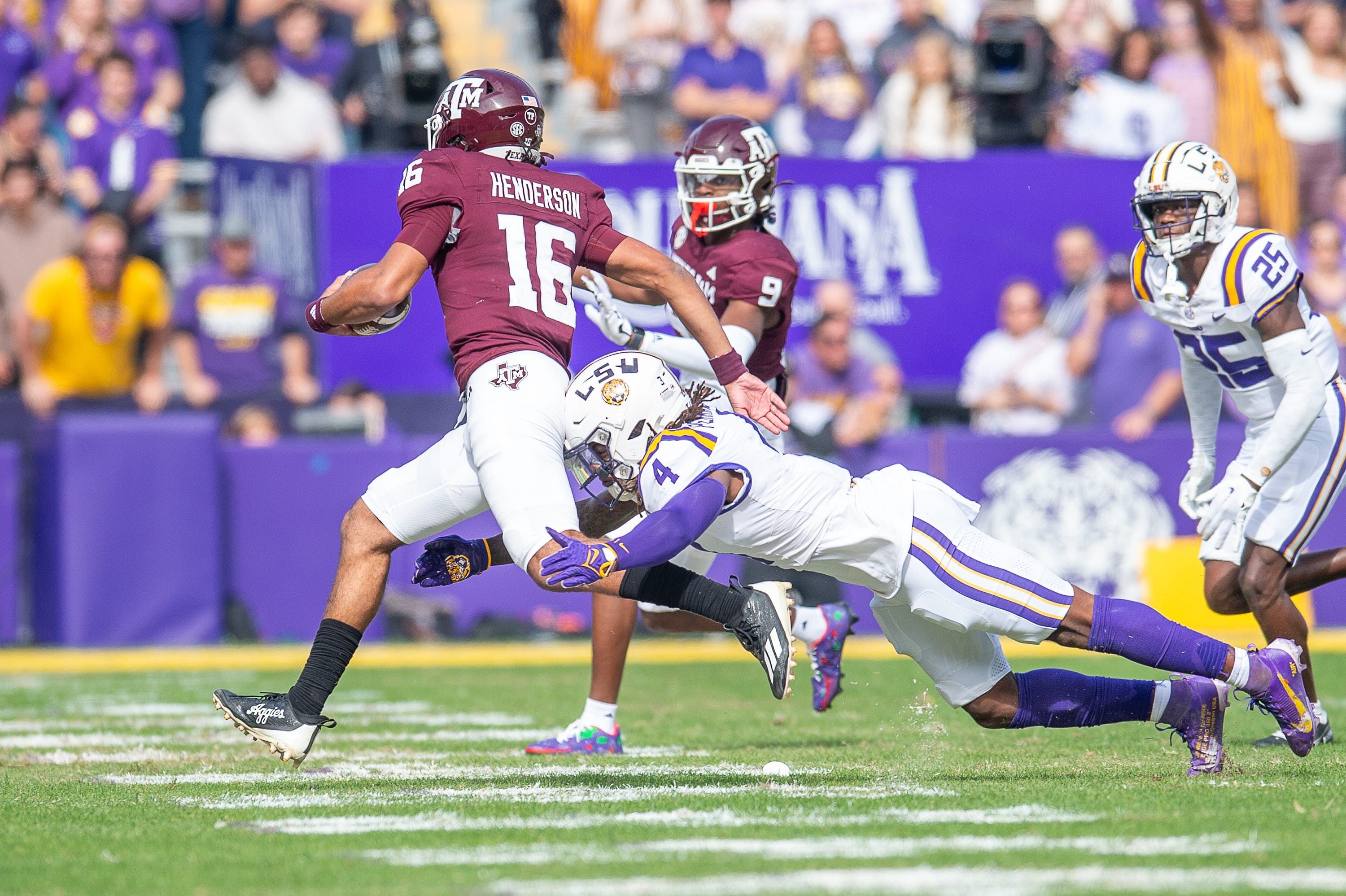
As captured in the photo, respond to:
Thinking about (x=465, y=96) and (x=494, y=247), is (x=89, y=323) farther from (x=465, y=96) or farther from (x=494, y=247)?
(x=494, y=247)

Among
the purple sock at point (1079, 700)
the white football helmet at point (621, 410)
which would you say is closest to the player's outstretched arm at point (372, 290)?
the white football helmet at point (621, 410)

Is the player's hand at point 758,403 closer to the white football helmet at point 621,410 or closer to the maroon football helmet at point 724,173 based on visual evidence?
the white football helmet at point 621,410

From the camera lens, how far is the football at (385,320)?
4.85 m

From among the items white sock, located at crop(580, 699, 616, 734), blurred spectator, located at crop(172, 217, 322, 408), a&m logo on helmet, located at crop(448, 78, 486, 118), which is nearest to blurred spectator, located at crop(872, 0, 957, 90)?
blurred spectator, located at crop(172, 217, 322, 408)

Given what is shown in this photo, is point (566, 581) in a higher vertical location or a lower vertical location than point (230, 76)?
lower

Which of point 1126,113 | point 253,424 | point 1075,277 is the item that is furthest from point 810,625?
point 1126,113

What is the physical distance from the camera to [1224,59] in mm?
12008

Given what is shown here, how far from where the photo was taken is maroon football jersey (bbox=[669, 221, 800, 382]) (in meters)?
6.11

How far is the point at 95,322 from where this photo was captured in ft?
35.2

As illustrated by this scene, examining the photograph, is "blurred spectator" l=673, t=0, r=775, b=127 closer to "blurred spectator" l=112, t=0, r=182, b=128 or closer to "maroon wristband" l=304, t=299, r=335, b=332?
Result: "blurred spectator" l=112, t=0, r=182, b=128

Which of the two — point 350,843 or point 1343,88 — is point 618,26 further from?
point 350,843

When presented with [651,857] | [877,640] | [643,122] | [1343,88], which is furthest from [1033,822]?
[1343,88]

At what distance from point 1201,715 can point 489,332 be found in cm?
212

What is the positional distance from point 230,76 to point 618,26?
9.00 ft
